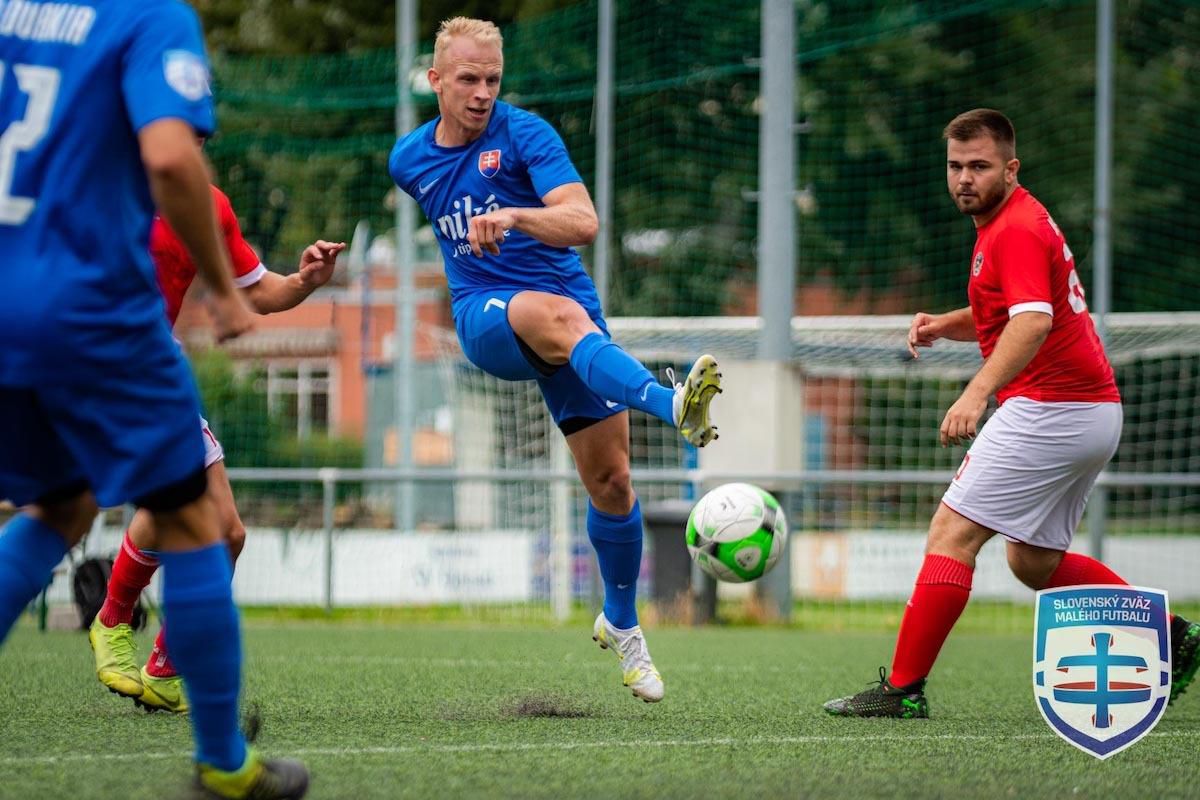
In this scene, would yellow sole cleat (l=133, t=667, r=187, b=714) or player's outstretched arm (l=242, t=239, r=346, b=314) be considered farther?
yellow sole cleat (l=133, t=667, r=187, b=714)

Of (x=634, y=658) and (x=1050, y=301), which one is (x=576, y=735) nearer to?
(x=634, y=658)

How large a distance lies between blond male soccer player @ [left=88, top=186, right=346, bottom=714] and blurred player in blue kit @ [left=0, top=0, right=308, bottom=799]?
5.57 ft

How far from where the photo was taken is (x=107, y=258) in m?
3.22

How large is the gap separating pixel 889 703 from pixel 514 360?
178 cm

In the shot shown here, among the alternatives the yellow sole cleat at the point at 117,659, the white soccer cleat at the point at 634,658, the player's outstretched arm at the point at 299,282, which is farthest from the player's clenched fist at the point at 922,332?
the yellow sole cleat at the point at 117,659

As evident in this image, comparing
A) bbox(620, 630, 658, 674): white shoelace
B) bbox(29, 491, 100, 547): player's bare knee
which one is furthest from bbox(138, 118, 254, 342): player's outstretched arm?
bbox(620, 630, 658, 674): white shoelace

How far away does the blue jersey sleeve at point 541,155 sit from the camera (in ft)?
18.5

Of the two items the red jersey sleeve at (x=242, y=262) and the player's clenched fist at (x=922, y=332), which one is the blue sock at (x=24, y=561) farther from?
the player's clenched fist at (x=922, y=332)

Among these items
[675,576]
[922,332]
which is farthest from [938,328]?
[675,576]

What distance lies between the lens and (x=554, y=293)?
5.85m

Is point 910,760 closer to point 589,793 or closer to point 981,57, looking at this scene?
point 589,793

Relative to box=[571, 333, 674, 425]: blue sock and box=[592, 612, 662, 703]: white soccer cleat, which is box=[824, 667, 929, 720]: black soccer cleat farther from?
box=[571, 333, 674, 425]: blue sock

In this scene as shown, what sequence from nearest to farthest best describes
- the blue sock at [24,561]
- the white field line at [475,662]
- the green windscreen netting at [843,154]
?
the blue sock at [24,561] → the white field line at [475,662] → the green windscreen netting at [843,154]

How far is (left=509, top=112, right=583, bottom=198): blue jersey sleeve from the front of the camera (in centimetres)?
564
